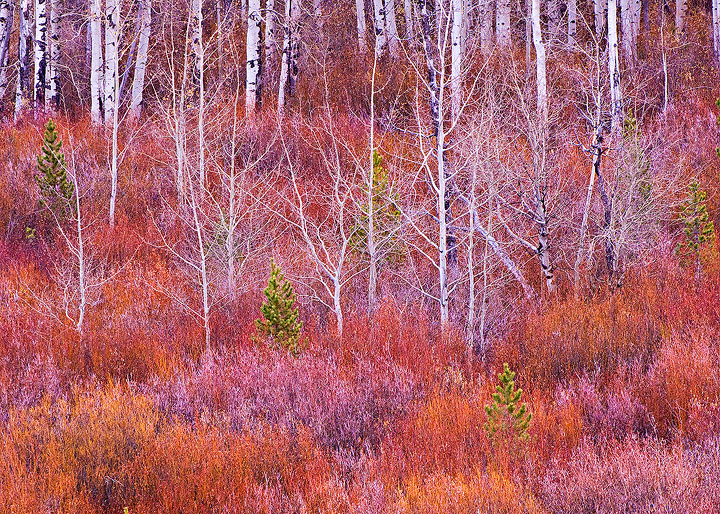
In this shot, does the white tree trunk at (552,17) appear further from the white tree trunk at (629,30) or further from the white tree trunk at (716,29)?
the white tree trunk at (716,29)

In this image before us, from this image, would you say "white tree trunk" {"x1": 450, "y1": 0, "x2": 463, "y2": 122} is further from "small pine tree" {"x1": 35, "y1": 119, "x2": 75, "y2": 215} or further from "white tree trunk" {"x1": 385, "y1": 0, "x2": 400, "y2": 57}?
"white tree trunk" {"x1": 385, "y1": 0, "x2": 400, "y2": 57}

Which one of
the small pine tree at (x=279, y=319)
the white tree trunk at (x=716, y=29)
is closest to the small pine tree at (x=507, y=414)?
the small pine tree at (x=279, y=319)

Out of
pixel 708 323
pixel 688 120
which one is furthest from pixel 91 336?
pixel 688 120

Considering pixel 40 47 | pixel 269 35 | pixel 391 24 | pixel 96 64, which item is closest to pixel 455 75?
pixel 96 64

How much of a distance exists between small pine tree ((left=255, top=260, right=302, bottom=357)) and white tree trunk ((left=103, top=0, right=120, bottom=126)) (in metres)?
6.26

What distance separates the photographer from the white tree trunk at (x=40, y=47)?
13359mm

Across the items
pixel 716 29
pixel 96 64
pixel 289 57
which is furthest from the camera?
pixel 289 57

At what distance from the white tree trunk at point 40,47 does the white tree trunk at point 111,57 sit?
4.36ft

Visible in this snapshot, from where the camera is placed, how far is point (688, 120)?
12516 mm

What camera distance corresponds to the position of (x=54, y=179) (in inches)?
379

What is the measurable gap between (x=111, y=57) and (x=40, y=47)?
201cm

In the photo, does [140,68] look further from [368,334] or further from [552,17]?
[552,17]

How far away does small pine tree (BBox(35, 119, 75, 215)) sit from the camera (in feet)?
31.2

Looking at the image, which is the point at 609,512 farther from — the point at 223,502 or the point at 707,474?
the point at 223,502
